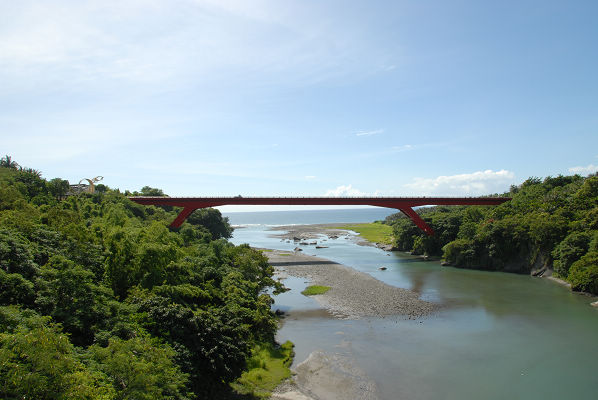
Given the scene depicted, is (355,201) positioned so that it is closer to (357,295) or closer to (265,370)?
(357,295)

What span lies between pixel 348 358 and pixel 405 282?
22.6 m

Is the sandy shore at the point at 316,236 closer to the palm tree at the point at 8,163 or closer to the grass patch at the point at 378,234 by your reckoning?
the grass patch at the point at 378,234

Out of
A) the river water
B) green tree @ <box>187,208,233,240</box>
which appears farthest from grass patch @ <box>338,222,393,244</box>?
the river water

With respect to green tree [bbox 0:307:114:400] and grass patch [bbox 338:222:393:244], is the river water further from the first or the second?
grass patch [bbox 338:222:393:244]

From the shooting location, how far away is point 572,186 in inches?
2051

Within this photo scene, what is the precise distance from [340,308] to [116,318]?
20.9 m

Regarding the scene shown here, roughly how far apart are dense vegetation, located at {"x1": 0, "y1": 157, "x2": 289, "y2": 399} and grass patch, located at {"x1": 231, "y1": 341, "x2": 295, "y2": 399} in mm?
252

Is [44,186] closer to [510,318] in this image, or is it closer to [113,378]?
[113,378]

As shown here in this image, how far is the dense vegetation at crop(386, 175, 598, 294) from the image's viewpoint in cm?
3741

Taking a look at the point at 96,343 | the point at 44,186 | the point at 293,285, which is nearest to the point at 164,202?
the point at 44,186

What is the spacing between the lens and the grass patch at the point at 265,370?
16.7 meters

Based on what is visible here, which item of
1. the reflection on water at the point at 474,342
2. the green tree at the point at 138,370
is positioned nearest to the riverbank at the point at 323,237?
the reflection on water at the point at 474,342

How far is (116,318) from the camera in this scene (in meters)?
13.5

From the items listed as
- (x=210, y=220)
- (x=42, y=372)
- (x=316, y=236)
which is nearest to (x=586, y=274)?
(x=42, y=372)
